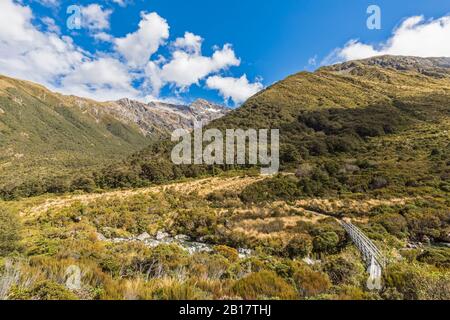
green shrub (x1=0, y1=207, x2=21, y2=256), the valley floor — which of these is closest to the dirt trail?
the valley floor

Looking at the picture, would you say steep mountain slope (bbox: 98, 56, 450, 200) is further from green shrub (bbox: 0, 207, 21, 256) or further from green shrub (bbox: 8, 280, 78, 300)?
green shrub (bbox: 8, 280, 78, 300)

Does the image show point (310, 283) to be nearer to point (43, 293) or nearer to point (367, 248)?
point (43, 293)

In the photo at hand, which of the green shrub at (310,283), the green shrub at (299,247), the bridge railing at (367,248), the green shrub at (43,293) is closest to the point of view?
the green shrub at (43,293)

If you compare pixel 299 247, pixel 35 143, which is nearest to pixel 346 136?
pixel 299 247

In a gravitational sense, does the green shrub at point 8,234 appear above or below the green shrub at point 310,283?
below

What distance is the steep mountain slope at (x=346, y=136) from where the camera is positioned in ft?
101

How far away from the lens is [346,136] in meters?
50.2

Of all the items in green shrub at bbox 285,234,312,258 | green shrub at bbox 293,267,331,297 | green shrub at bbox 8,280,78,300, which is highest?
green shrub at bbox 8,280,78,300

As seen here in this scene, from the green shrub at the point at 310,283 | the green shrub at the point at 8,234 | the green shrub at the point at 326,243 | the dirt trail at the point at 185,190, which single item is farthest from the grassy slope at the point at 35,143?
the green shrub at the point at 310,283

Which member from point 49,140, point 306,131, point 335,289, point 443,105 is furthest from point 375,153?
point 49,140

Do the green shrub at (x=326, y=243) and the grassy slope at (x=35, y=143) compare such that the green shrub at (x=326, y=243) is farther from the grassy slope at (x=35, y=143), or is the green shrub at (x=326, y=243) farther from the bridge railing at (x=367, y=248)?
the grassy slope at (x=35, y=143)

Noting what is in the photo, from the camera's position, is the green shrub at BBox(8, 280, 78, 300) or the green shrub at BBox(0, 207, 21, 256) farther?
the green shrub at BBox(0, 207, 21, 256)

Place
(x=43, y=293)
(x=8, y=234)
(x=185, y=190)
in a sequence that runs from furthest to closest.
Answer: (x=185, y=190) → (x=8, y=234) → (x=43, y=293)

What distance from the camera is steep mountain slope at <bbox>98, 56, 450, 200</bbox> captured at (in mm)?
30812
